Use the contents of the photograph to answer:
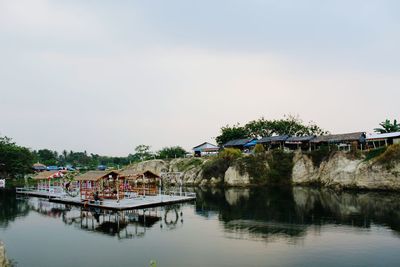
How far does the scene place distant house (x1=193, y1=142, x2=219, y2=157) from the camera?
316 ft

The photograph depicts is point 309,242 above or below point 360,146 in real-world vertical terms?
below

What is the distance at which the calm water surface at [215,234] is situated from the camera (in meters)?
21.9

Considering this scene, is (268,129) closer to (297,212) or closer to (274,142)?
(274,142)

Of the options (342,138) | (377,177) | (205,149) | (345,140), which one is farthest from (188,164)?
(377,177)

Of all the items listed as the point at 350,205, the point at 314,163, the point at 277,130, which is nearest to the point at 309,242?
the point at 350,205

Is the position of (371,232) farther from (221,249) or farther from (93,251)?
(93,251)

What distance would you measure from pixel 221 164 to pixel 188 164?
43.8 ft

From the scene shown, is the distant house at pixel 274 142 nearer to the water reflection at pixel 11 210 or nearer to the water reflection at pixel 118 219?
the water reflection at pixel 118 219

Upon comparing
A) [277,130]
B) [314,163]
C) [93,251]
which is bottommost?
[93,251]

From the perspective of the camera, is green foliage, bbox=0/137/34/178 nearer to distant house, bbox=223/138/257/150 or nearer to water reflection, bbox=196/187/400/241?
distant house, bbox=223/138/257/150

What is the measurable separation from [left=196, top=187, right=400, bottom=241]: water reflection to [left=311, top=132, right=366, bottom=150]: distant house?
16.4 meters

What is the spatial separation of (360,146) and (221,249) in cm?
5189

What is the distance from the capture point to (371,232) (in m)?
27.5

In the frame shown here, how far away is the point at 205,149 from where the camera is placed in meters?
97.0
